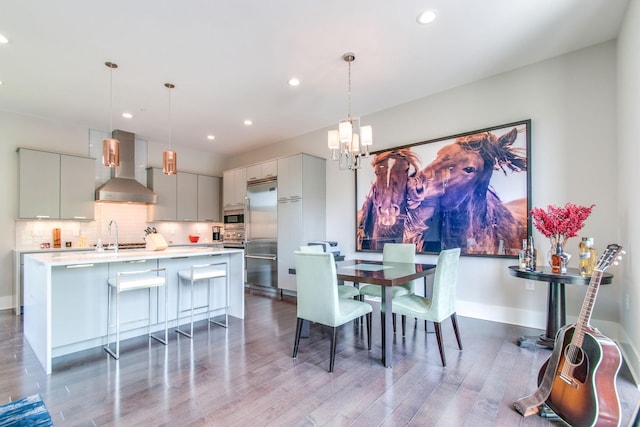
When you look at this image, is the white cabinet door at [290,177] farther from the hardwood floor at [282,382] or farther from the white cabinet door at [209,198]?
the hardwood floor at [282,382]

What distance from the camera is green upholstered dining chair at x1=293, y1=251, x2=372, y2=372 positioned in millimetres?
2496

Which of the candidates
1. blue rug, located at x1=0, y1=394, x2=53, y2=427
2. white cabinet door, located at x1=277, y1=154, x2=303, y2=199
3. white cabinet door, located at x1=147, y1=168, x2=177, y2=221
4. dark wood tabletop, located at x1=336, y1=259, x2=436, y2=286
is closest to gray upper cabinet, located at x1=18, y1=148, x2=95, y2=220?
white cabinet door, located at x1=147, y1=168, x2=177, y2=221

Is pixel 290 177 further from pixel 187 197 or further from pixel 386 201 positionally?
pixel 187 197

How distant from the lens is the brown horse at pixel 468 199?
354cm

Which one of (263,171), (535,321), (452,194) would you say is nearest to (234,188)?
(263,171)

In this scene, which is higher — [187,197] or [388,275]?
[187,197]

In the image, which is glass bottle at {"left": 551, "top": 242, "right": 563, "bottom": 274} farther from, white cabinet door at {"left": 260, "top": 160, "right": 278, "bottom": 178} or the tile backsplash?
the tile backsplash

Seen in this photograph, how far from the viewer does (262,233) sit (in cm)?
566

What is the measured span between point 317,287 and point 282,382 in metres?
0.74

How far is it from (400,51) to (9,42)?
12.2ft

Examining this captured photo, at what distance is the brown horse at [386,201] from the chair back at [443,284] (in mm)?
1724

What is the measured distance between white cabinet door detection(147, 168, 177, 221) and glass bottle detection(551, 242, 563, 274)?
20.0 feet

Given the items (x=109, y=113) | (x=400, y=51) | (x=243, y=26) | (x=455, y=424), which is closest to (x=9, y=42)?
(x=109, y=113)

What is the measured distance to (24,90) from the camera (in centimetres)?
394
